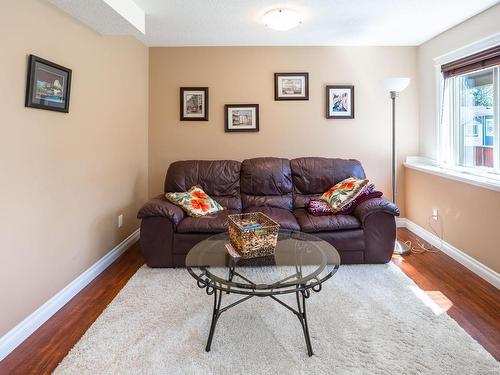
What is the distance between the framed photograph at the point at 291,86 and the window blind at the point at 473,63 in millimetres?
1502

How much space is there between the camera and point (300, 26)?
3.28 meters

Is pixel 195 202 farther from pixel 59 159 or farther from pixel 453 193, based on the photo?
pixel 453 193

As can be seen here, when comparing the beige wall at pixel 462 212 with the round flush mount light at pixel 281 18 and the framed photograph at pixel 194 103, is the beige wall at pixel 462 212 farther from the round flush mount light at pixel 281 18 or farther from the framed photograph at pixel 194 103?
the framed photograph at pixel 194 103

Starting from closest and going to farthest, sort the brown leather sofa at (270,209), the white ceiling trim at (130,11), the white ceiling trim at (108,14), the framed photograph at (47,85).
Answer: the framed photograph at (47,85), the white ceiling trim at (108,14), the white ceiling trim at (130,11), the brown leather sofa at (270,209)

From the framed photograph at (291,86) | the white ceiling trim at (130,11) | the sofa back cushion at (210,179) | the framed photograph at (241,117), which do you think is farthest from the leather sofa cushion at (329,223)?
the white ceiling trim at (130,11)

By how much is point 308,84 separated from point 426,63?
139cm

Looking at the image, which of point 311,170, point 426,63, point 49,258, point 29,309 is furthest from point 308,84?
point 29,309

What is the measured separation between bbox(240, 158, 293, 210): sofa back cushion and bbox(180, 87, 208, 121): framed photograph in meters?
0.97

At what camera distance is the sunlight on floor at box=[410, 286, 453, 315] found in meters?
2.18

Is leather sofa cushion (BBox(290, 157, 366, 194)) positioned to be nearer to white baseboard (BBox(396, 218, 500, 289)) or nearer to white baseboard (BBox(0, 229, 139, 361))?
white baseboard (BBox(396, 218, 500, 289))

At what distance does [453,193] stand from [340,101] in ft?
5.39

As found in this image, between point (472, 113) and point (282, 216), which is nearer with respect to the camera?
point (282, 216)

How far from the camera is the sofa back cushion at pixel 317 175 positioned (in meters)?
3.47

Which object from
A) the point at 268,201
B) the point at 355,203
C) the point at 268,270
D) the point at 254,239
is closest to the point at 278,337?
the point at 268,270
